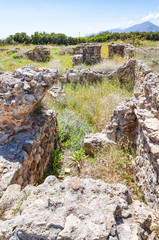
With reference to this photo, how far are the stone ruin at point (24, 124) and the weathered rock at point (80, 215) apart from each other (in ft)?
3.32

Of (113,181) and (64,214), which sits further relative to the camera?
(113,181)

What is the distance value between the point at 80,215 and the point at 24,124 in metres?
2.16

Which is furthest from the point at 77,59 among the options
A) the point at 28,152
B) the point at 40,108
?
the point at 28,152

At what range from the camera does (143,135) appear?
3012 millimetres

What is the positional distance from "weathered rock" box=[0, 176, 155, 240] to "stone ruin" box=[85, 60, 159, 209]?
97 cm

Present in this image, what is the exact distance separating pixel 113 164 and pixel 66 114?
2524mm

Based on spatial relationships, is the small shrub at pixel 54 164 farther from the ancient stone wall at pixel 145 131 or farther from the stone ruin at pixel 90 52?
the stone ruin at pixel 90 52

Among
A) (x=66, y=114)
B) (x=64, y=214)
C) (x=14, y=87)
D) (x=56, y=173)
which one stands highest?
(x=14, y=87)

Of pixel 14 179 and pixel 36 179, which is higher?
pixel 14 179

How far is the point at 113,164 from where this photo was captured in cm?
331

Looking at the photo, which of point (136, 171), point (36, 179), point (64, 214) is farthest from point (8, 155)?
point (136, 171)

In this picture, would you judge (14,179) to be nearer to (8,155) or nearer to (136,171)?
(8,155)

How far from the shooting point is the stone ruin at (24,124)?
271 centimetres

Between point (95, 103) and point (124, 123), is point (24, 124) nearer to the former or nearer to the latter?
point (124, 123)
